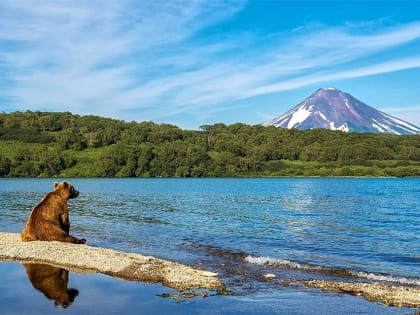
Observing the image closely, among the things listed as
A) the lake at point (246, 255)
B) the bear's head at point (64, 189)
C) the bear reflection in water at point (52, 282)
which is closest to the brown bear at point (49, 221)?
the bear's head at point (64, 189)

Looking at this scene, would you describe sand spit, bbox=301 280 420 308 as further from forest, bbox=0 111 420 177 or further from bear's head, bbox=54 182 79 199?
forest, bbox=0 111 420 177

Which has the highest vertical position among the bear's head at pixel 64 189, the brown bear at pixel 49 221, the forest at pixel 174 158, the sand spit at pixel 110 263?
the forest at pixel 174 158

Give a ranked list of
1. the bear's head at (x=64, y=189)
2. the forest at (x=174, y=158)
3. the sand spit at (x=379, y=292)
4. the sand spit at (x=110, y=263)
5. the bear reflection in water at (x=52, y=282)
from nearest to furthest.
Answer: the bear reflection in water at (x=52, y=282) → the sand spit at (x=379, y=292) → the sand spit at (x=110, y=263) → the bear's head at (x=64, y=189) → the forest at (x=174, y=158)

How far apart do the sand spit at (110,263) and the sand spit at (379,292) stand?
329 cm

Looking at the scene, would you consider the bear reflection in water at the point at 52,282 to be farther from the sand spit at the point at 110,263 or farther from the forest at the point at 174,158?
the forest at the point at 174,158

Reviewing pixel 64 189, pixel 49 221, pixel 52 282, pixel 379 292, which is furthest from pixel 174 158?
pixel 379 292

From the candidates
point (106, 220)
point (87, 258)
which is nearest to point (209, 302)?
point (87, 258)

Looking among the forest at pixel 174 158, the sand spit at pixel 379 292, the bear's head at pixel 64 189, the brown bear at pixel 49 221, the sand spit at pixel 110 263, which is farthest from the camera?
the forest at pixel 174 158

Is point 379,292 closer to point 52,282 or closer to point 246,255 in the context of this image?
point 246,255

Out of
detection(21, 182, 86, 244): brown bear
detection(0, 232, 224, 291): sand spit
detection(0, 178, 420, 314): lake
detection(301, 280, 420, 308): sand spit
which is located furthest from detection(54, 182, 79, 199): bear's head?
detection(301, 280, 420, 308): sand spit

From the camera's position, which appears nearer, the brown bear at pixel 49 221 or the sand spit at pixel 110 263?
the sand spit at pixel 110 263

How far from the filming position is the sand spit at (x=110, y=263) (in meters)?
14.0

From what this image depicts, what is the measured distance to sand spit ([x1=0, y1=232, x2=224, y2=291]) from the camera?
13984 millimetres

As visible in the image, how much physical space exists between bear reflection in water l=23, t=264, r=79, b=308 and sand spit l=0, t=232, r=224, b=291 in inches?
27.2
